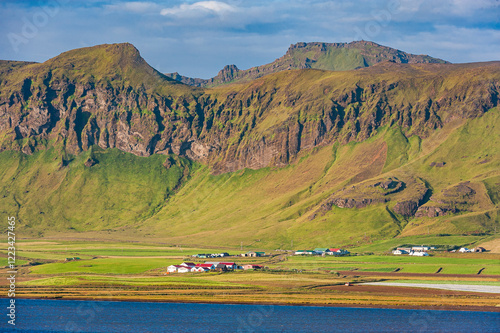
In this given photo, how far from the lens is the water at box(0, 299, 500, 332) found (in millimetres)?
111625

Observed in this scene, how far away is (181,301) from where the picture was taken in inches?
5551

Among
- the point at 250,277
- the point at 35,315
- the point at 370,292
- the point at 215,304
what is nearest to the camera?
the point at 35,315

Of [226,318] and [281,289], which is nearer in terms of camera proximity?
[226,318]

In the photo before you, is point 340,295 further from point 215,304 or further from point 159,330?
point 159,330

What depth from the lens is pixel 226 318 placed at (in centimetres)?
12162

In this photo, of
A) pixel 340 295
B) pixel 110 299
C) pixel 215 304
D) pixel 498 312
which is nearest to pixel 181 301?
pixel 215 304

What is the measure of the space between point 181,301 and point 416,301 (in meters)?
54.6

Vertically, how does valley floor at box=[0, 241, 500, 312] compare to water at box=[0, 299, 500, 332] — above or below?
below

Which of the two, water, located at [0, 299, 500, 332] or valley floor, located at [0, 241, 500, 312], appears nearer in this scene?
water, located at [0, 299, 500, 332]

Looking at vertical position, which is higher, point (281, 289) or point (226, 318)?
point (226, 318)

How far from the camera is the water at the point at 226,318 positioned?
111625 mm

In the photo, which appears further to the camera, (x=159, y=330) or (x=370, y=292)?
(x=370, y=292)

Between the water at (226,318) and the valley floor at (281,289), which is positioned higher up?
the water at (226,318)

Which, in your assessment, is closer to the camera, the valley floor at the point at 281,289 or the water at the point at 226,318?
the water at the point at 226,318
